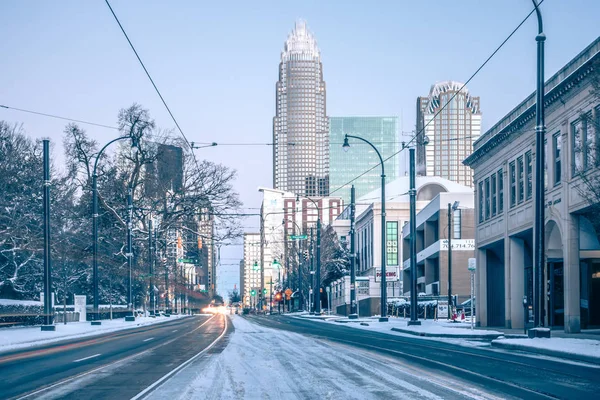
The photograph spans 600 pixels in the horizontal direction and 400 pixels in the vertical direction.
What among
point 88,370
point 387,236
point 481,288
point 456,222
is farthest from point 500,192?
point 387,236

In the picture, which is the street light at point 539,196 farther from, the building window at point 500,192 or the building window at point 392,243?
the building window at point 392,243

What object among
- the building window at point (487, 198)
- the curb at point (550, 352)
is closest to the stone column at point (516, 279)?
the building window at point (487, 198)

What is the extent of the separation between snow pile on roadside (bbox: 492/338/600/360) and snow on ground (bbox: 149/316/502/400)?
4.78 meters

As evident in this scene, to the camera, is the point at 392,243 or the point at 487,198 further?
the point at 392,243

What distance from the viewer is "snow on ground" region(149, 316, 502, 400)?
446 inches

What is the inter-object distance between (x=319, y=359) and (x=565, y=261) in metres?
17.8

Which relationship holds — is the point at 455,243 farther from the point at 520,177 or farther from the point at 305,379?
the point at 305,379

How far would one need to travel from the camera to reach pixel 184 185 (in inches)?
2314

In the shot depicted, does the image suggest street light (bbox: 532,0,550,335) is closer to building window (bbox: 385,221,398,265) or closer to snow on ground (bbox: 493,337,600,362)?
snow on ground (bbox: 493,337,600,362)

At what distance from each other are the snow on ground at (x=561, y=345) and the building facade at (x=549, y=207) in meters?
2.86

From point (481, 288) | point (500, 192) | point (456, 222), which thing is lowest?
point (481, 288)

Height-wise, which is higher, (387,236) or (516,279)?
(387,236)

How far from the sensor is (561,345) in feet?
68.8

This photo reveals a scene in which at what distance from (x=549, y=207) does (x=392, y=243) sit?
210 feet
